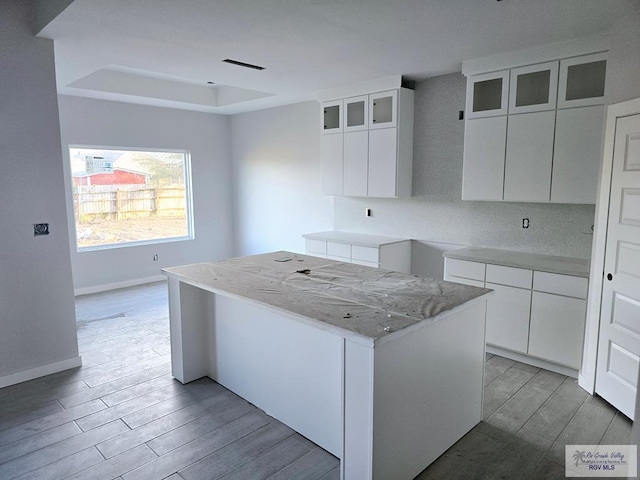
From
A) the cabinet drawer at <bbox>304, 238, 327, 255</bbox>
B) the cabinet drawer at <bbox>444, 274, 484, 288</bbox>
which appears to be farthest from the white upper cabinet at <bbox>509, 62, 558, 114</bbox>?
the cabinet drawer at <bbox>304, 238, 327, 255</bbox>

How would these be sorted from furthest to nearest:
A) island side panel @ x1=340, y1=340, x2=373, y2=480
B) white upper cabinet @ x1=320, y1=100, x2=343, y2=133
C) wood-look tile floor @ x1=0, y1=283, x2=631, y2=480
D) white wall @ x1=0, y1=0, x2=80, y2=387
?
white upper cabinet @ x1=320, y1=100, x2=343, y2=133
white wall @ x1=0, y1=0, x2=80, y2=387
wood-look tile floor @ x1=0, y1=283, x2=631, y2=480
island side panel @ x1=340, y1=340, x2=373, y2=480

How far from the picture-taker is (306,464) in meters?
2.23

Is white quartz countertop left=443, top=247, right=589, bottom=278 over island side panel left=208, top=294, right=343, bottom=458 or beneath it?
over

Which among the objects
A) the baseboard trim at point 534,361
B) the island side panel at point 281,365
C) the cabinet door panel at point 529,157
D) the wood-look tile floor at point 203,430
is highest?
the cabinet door panel at point 529,157

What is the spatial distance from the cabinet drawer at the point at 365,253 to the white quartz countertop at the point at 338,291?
108 centimetres

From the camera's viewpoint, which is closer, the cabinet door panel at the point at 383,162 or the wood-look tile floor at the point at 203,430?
the wood-look tile floor at the point at 203,430

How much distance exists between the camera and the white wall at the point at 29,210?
302cm

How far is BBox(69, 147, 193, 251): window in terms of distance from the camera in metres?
5.64

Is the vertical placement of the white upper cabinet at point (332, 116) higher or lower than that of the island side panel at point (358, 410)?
higher

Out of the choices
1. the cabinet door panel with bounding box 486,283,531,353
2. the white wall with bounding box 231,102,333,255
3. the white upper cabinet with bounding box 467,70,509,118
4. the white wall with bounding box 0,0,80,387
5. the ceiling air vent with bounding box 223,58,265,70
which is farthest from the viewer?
the white wall with bounding box 231,102,333,255

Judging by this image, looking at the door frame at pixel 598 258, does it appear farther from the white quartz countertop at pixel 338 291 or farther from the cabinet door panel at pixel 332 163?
the cabinet door panel at pixel 332 163

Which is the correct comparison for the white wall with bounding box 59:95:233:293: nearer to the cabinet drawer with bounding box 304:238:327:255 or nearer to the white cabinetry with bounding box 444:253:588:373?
the cabinet drawer with bounding box 304:238:327:255

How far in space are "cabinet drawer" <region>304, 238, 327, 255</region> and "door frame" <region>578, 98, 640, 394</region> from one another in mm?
2696

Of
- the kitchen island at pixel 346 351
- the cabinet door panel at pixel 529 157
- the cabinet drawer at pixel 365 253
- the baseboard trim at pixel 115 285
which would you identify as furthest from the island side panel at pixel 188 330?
the baseboard trim at pixel 115 285
